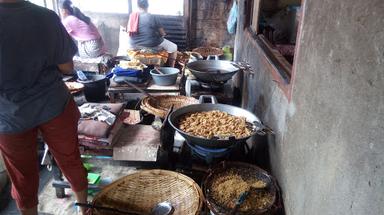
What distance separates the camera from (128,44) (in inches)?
249

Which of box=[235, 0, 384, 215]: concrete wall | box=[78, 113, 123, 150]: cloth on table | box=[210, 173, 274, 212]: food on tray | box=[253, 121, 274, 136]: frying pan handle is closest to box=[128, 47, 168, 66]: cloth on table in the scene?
box=[78, 113, 123, 150]: cloth on table

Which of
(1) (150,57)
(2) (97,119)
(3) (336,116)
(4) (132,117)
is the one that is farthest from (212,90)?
(3) (336,116)

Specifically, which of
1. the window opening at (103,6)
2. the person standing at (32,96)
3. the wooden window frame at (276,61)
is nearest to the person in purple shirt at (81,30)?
the window opening at (103,6)

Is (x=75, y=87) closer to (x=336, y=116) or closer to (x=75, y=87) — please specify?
(x=75, y=87)

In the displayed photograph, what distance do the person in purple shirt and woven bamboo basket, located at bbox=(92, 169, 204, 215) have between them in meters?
4.40

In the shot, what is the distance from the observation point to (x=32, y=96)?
1.92 meters

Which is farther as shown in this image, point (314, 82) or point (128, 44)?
point (128, 44)

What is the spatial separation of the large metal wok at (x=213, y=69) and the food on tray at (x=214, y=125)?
0.72 meters

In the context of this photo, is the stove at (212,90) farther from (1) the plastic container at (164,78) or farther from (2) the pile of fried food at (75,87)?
(2) the pile of fried food at (75,87)

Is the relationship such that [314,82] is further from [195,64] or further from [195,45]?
[195,45]

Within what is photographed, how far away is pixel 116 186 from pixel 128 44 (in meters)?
4.67

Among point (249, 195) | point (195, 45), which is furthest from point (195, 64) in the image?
point (195, 45)

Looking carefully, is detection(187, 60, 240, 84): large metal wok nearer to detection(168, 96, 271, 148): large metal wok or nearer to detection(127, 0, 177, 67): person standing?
detection(168, 96, 271, 148): large metal wok

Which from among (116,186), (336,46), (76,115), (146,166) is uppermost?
(336,46)
